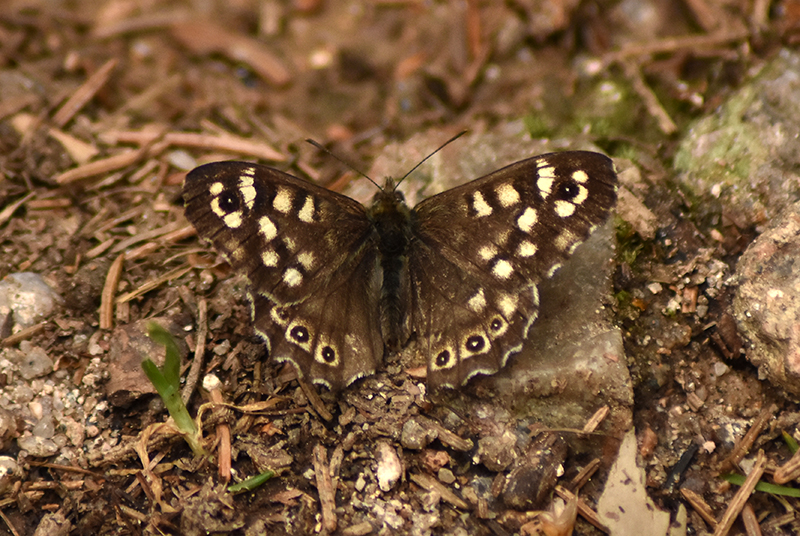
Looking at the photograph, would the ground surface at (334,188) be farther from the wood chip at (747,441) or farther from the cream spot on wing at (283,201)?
the cream spot on wing at (283,201)

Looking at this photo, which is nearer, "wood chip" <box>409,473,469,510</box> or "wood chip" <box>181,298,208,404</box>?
"wood chip" <box>409,473,469,510</box>

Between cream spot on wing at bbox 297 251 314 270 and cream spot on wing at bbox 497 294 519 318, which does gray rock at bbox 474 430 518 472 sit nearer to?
cream spot on wing at bbox 497 294 519 318

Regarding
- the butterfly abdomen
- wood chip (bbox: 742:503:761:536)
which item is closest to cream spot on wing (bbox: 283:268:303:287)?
the butterfly abdomen

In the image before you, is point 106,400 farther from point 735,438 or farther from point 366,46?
point 366,46

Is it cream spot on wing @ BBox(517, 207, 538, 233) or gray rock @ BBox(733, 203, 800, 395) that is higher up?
gray rock @ BBox(733, 203, 800, 395)

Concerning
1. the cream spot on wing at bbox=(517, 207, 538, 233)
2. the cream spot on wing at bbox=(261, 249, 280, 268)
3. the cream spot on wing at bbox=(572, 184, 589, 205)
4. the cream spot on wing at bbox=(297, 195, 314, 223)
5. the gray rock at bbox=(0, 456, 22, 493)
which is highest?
the cream spot on wing at bbox=(572, 184, 589, 205)

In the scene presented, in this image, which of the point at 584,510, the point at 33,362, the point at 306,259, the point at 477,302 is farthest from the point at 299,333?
the point at 584,510

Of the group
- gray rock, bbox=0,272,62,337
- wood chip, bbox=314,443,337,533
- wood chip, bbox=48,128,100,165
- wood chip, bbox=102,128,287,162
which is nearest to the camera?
wood chip, bbox=314,443,337,533

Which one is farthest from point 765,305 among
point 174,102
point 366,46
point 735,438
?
point 174,102

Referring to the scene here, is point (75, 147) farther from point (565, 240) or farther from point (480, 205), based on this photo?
point (565, 240)
